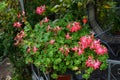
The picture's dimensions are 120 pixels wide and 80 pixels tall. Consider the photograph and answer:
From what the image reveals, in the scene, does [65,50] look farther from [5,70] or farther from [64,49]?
[5,70]

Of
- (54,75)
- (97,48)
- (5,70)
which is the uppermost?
(97,48)

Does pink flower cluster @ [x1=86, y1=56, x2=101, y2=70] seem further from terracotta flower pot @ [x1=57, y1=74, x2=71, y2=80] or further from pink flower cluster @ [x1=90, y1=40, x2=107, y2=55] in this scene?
terracotta flower pot @ [x1=57, y1=74, x2=71, y2=80]

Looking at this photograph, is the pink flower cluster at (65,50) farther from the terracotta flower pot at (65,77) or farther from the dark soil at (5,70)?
the dark soil at (5,70)

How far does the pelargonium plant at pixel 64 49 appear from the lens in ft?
6.65

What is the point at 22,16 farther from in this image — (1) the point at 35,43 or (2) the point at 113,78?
(2) the point at 113,78

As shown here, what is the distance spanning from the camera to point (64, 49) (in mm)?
2037

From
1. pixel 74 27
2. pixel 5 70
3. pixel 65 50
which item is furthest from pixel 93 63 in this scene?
pixel 5 70

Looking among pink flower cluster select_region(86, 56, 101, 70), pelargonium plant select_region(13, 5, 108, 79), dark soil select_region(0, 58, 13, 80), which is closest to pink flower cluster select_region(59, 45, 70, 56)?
pelargonium plant select_region(13, 5, 108, 79)

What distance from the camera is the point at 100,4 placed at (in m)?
2.56

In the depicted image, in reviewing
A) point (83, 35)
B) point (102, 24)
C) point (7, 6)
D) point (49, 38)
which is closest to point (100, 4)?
point (102, 24)

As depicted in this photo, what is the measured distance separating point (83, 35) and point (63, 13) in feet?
1.44

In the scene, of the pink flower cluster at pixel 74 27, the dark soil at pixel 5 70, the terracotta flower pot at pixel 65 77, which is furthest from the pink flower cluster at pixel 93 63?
the dark soil at pixel 5 70

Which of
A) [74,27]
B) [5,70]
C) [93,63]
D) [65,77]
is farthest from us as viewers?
[5,70]

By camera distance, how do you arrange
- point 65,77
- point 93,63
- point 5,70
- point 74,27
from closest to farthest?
point 93,63 < point 74,27 < point 65,77 < point 5,70
